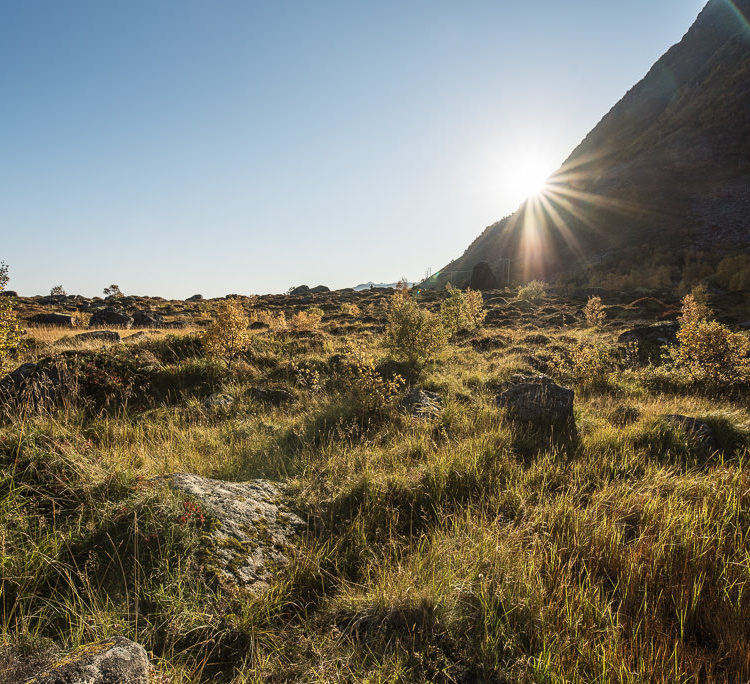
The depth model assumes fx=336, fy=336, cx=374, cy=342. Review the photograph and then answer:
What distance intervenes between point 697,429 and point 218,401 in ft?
25.5

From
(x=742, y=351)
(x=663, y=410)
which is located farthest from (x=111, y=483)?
(x=742, y=351)

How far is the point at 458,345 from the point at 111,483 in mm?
14104

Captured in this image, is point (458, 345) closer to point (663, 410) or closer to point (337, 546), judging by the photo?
point (663, 410)

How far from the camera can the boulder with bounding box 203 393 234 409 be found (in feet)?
20.7

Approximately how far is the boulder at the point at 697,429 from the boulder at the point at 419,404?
346 centimetres

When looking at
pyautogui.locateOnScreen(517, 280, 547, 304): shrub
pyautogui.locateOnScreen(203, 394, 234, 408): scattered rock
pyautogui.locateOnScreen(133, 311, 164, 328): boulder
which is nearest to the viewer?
pyautogui.locateOnScreen(203, 394, 234, 408): scattered rock

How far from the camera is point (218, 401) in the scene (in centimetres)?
643

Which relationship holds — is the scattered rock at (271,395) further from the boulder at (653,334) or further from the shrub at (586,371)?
the boulder at (653,334)

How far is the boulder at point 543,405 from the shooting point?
5.40 metres

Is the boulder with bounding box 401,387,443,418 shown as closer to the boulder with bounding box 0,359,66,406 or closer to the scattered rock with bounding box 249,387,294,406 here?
the scattered rock with bounding box 249,387,294,406

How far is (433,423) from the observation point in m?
5.26

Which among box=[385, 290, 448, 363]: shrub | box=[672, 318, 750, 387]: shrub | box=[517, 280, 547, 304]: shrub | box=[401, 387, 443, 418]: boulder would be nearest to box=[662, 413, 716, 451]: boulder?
box=[401, 387, 443, 418]: boulder

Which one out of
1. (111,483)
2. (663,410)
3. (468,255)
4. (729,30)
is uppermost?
(729,30)

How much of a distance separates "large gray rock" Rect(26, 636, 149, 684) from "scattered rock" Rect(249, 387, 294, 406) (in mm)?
5563
